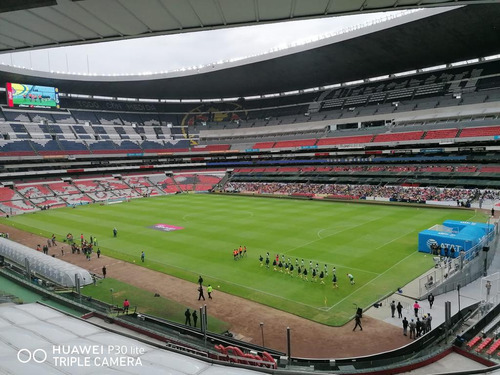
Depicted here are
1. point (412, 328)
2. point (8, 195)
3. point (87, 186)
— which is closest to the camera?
point (412, 328)

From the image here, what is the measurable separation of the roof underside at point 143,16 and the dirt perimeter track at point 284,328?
517 inches

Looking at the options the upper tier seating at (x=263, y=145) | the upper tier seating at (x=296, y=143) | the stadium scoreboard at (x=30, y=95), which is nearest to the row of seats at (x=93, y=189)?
the upper tier seating at (x=263, y=145)

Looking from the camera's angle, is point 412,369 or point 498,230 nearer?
point 412,369

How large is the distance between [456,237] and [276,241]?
14.1 metres

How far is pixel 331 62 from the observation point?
65.8m

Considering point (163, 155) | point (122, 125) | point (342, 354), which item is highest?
point (122, 125)

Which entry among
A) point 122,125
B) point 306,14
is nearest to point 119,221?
point 306,14

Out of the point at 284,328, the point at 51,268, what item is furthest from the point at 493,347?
the point at 51,268

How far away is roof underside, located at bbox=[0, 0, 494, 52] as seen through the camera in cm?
655

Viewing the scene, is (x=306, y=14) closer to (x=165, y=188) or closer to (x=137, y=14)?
(x=137, y=14)

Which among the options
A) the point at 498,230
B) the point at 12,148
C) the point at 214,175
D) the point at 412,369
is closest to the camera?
the point at 412,369

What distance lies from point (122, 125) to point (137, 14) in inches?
Result: 3564

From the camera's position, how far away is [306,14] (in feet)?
25.6

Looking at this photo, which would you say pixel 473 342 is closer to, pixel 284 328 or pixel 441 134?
pixel 284 328
